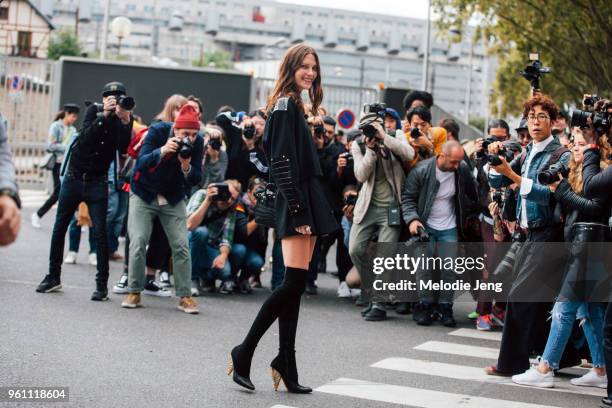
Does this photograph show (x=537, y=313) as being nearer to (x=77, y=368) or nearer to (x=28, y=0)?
(x=77, y=368)

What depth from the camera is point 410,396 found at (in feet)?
22.4

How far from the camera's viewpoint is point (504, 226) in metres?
9.48

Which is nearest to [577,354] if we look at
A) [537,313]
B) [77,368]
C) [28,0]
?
[537,313]

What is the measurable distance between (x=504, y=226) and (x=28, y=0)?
268 feet

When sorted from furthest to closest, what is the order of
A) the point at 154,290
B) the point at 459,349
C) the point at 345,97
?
the point at 345,97, the point at 154,290, the point at 459,349

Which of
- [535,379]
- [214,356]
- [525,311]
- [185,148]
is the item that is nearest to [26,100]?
[185,148]

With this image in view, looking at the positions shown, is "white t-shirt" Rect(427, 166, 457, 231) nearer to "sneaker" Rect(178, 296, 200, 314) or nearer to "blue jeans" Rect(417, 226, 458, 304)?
"blue jeans" Rect(417, 226, 458, 304)

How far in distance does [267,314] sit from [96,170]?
4118 mm

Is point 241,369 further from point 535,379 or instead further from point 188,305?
point 188,305

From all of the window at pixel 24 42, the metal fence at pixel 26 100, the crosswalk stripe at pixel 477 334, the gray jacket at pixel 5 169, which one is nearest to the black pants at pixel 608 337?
the crosswalk stripe at pixel 477 334

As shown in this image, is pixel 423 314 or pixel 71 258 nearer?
pixel 423 314

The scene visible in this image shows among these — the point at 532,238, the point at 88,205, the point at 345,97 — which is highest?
the point at 345,97

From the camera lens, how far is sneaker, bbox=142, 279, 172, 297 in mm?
10984

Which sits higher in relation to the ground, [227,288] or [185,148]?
[185,148]
